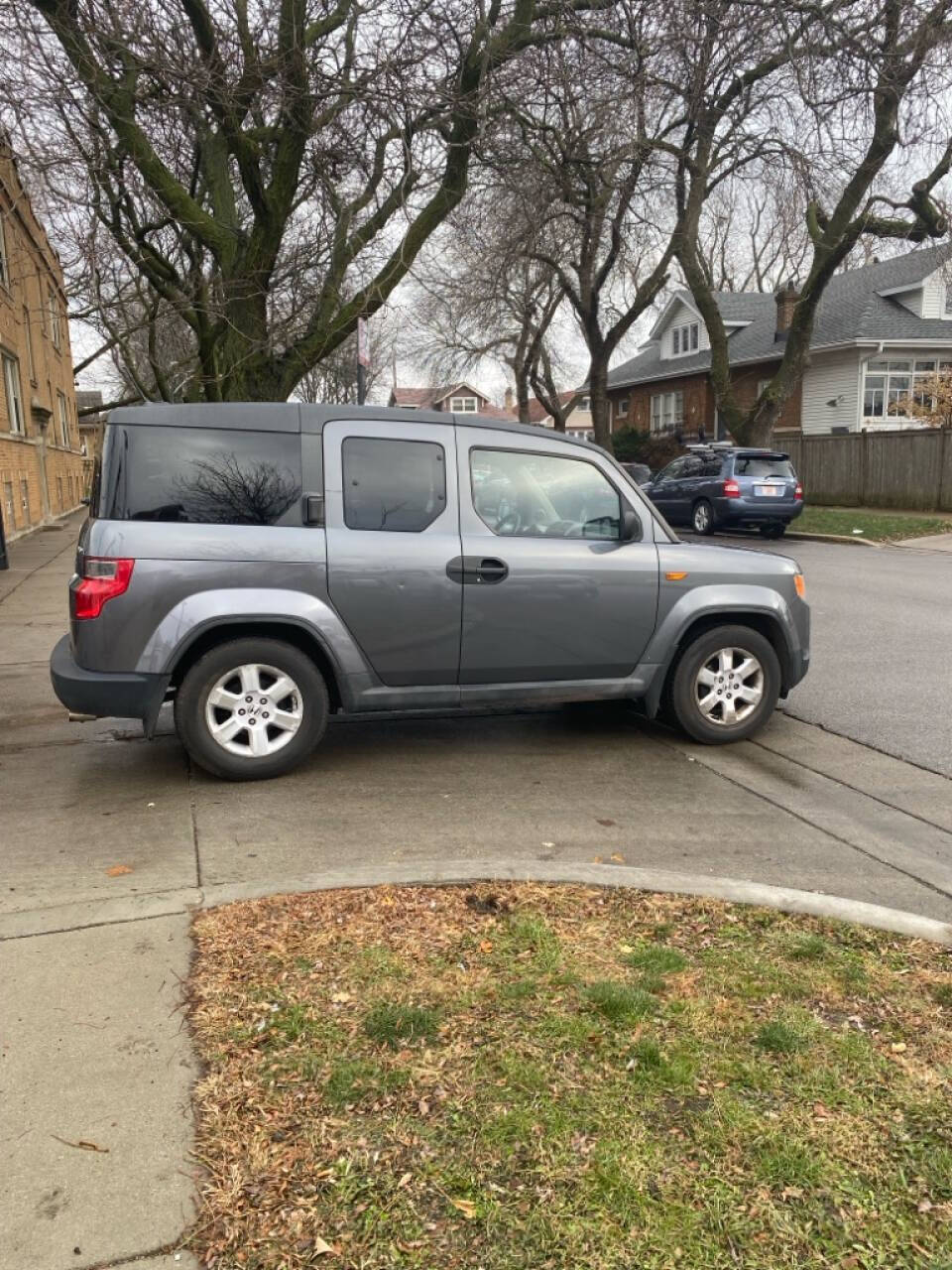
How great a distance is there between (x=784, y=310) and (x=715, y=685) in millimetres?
29084

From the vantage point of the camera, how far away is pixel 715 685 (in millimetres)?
5648

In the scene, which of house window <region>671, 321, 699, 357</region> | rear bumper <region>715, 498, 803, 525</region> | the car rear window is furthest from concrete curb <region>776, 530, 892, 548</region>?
house window <region>671, 321, 699, 357</region>

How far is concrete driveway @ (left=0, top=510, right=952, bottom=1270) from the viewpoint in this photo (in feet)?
7.46

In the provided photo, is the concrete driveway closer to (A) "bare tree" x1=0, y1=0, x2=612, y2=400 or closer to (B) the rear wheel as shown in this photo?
(A) "bare tree" x1=0, y1=0, x2=612, y2=400

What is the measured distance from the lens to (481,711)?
6.48 m

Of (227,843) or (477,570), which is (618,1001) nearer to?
(227,843)

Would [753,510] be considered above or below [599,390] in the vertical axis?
below

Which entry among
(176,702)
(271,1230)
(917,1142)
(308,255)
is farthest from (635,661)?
(308,255)

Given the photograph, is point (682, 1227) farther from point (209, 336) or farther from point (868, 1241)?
point (209, 336)

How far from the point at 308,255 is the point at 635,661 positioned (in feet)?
37.9

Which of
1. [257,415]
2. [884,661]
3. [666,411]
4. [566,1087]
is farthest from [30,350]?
[566,1087]

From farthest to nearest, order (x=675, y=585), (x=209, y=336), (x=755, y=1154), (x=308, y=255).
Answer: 1. (x=308, y=255)
2. (x=209, y=336)
3. (x=675, y=585)
4. (x=755, y=1154)

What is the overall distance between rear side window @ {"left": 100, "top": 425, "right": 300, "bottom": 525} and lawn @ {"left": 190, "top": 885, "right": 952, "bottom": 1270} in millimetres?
2136

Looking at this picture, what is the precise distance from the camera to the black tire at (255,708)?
4.72 m
